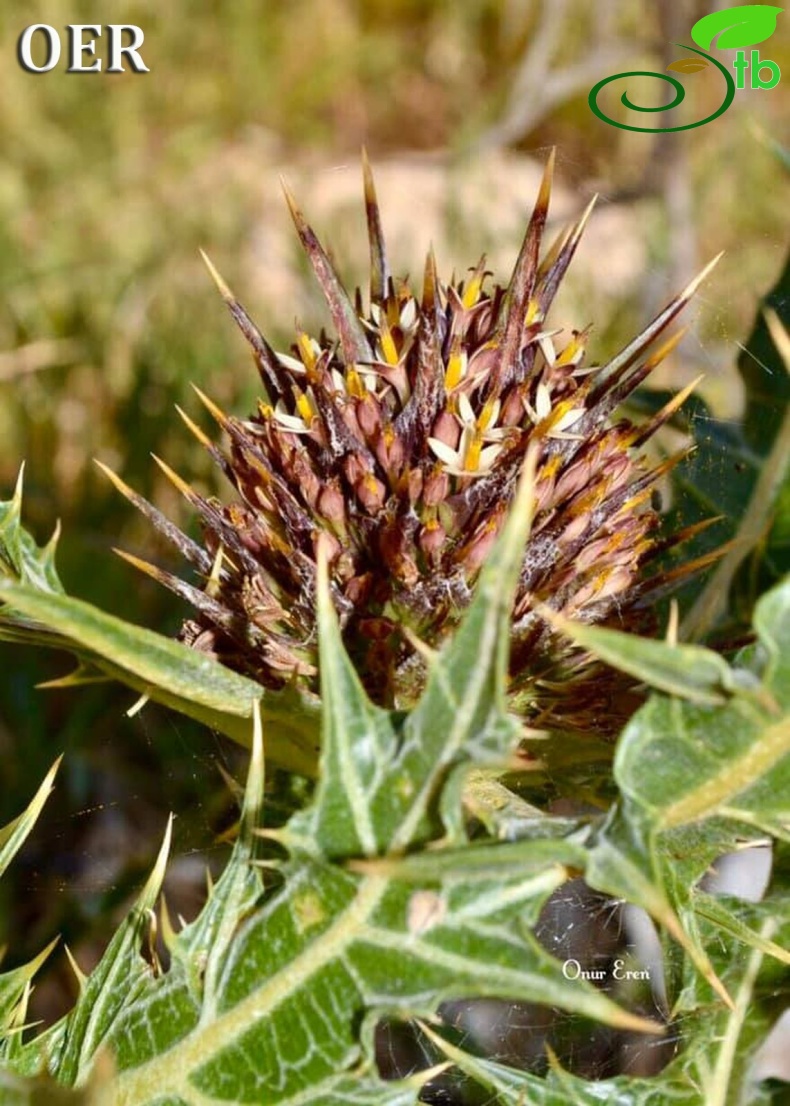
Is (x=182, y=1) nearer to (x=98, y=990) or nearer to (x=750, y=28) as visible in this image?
(x=750, y=28)

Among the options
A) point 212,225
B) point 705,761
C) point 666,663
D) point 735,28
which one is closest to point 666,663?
point 666,663

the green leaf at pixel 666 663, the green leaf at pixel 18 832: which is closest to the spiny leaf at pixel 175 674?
the green leaf at pixel 18 832

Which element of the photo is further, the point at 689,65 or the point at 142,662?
the point at 689,65

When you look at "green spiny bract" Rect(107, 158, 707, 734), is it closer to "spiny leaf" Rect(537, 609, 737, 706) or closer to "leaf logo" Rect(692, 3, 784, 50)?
"spiny leaf" Rect(537, 609, 737, 706)

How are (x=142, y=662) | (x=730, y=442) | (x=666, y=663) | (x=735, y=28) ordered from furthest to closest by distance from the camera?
(x=735, y=28)
(x=730, y=442)
(x=142, y=662)
(x=666, y=663)

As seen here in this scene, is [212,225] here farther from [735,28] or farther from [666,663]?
[666,663]

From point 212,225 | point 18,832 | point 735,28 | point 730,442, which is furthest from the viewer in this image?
point 212,225
